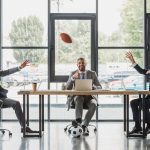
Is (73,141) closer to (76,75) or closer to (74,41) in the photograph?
(76,75)

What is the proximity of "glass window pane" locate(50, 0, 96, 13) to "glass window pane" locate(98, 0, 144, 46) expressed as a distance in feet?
0.75

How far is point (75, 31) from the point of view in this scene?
28.1 feet

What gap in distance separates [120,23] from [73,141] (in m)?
3.37

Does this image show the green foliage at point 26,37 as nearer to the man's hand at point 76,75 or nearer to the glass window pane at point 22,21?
the glass window pane at point 22,21

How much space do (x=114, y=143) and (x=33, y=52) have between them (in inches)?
130

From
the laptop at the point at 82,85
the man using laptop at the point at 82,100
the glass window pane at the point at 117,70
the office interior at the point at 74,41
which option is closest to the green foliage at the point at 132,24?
the office interior at the point at 74,41

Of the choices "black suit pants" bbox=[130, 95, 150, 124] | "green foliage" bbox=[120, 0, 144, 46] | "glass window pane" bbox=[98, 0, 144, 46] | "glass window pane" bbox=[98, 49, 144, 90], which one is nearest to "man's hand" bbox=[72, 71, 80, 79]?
"black suit pants" bbox=[130, 95, 150, 124]

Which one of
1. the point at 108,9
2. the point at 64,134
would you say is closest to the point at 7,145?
the point at 64,134

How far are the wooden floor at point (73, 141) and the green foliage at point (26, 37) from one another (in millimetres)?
1836

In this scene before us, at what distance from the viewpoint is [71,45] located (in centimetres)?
860

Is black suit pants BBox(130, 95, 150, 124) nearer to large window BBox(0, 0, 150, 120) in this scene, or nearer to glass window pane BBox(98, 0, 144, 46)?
large window BBox(0, 0, 150, 120)

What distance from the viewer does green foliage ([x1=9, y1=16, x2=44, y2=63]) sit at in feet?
28.0

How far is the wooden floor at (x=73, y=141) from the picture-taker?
224 inches

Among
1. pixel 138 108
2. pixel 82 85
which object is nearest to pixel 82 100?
pixel 82 85
